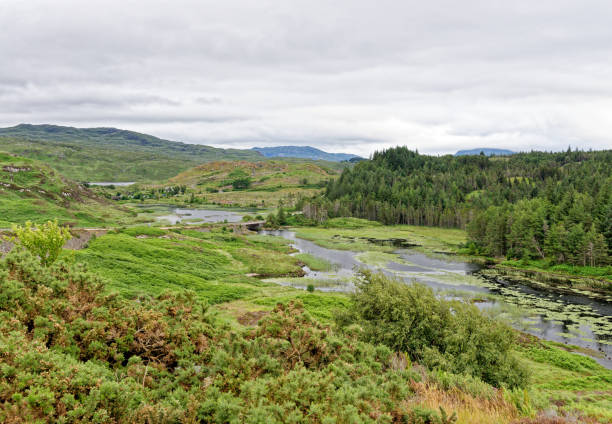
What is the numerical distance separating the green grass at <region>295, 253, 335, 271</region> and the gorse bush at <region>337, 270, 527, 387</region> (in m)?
58.8

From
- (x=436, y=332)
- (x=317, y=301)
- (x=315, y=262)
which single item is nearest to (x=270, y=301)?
(x=317, y=301)

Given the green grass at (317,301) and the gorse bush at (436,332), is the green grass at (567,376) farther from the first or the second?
the green grass at (317,301)

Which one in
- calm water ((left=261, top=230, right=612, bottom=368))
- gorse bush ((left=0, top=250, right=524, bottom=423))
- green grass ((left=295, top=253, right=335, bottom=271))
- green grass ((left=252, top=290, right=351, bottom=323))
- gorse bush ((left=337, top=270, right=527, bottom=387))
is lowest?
green grass ((left=295, top=253, right=335, bottom=271))

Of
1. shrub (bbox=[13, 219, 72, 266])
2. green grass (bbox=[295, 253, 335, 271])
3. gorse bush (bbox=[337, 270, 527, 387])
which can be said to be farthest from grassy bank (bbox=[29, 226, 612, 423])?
shrub (bbox=[13, 219, 72, 266])

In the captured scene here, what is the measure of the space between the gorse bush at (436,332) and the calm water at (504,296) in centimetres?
1656

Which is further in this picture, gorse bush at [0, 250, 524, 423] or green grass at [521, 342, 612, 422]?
green grass at [521, 342, 612, 422]

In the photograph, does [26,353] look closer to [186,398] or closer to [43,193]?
[186,398]

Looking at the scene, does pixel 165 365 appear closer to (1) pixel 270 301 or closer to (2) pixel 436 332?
(2) pixel 436 332

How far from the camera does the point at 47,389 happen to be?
31.7 ft

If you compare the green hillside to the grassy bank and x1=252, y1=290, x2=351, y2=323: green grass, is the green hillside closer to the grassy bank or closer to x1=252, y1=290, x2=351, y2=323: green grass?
the grassy bank

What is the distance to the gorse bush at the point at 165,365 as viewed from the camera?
10391mm

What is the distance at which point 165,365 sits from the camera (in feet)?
47.4

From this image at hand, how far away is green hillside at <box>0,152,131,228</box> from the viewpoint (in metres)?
108

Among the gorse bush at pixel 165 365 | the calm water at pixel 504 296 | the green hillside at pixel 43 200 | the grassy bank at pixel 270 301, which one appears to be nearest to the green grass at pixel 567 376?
the grassy bank at pixel 270 301
